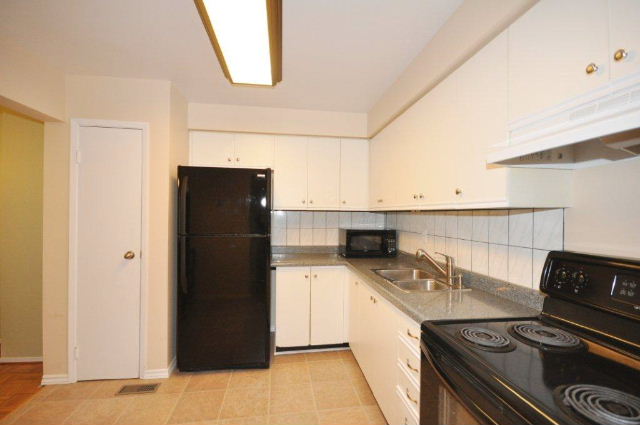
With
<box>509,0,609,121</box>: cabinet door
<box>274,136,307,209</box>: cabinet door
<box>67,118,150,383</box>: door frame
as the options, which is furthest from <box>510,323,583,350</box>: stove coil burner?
<box>67,118,150,383</box>: door frame

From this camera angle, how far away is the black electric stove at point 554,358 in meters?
A: 0.67

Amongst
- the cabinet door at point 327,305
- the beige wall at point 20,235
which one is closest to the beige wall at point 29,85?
the beige wall at point 20,235

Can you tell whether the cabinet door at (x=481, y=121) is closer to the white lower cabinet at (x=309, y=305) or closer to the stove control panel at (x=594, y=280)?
the stove control panel at (x=594, y=280)

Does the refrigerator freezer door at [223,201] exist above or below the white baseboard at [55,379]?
above

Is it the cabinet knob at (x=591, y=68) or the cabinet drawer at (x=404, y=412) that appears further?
the cabinet drawer at (x=404, y=412)

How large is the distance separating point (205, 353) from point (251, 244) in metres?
0.99

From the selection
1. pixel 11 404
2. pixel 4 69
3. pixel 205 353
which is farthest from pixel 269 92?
pixel 11 404

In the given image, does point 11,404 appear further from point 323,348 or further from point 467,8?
point 467,8

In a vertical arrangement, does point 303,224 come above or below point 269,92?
below

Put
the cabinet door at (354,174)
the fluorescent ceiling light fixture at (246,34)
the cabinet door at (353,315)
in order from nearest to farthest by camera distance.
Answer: the fluorescent ceiling light fixture at (246,34), the cabinet door at (353,315), the cabinet door at (354,174)

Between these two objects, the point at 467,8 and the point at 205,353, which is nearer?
the point at 467,8

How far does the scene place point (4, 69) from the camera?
1664 millimetres

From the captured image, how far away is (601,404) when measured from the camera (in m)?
0.65

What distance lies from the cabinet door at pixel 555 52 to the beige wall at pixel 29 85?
2.73 metres
